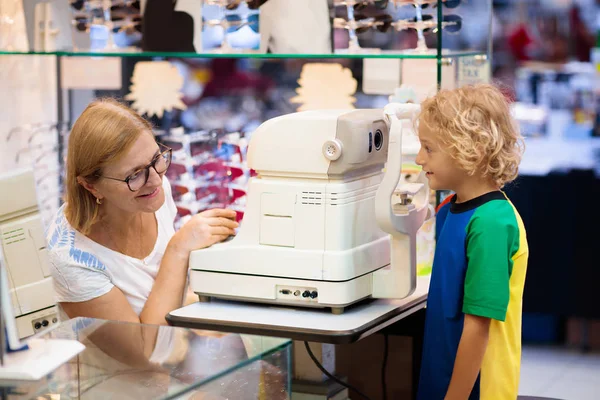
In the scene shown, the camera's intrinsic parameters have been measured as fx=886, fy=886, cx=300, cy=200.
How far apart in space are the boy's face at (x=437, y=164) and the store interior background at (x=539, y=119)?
1.00ft

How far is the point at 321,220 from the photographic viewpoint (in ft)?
7.45

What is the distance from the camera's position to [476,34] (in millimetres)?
2912

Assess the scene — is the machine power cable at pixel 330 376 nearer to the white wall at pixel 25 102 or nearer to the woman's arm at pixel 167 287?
the woman's arm at pixel 167 287

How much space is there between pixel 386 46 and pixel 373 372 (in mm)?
1100

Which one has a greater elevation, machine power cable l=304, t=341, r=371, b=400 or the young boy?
the young boy

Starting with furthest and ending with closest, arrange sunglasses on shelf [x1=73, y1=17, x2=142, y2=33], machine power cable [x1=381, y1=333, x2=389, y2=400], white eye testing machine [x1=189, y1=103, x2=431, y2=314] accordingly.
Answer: sunglasses on shelf [x1=73, y1=17, x2=142, y2=33] < machine power cable [x1=381, y1=333, x2=389, y2=400] < white eye testing machine [x1=189, y1=103, x2=431, y2=314]

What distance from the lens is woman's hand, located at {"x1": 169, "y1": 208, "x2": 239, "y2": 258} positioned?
2439mm

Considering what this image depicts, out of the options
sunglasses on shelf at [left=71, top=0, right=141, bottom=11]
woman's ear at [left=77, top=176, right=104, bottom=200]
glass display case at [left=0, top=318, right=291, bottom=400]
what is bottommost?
glass display case at [left=0, top=318, right=291, bottom=400]

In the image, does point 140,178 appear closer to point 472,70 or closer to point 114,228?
point 114,228

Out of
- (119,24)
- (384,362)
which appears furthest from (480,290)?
(119,24)

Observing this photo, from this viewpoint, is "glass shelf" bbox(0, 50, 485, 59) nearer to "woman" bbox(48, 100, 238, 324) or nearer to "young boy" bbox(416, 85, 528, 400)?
"young boy" bbox(416, 85, 528, 400)

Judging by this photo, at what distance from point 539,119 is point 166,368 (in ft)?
15.5

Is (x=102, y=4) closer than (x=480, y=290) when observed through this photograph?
No

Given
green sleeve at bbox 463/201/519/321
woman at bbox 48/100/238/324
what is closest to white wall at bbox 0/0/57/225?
woman at bbox 48/100/238/324
